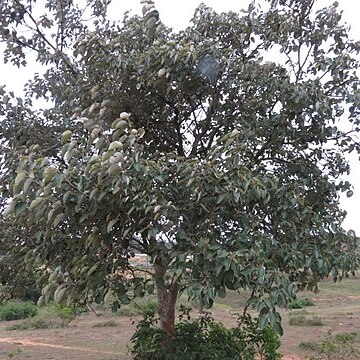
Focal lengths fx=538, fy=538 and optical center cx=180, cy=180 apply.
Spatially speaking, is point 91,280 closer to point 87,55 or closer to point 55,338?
point 87,55

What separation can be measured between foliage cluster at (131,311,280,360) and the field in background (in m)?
0.49

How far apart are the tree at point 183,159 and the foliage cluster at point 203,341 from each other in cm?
23

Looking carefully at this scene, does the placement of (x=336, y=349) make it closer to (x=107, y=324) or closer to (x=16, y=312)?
(x=107, y=324)

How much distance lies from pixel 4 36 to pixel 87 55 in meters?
1.45

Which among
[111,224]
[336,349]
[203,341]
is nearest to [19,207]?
[111,224]

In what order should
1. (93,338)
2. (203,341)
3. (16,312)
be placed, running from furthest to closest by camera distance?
(16,312)
(93,338)
(203,341)

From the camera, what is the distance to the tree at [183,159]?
347 cm

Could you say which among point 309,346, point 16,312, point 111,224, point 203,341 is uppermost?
point 111,224

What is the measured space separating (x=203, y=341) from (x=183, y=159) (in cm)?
282

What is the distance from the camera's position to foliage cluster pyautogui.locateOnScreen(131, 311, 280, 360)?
19.3ft

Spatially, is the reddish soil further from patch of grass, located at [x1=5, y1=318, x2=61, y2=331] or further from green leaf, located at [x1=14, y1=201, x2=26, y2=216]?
green leaf, located at [x1=14, y1=201, x2=26, y2=216]

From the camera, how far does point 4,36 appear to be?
604 cm

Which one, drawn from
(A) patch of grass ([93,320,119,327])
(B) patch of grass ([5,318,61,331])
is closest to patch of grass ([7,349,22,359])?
(A) patch of grass ([93,320,119,327])

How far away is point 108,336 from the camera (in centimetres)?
1181
